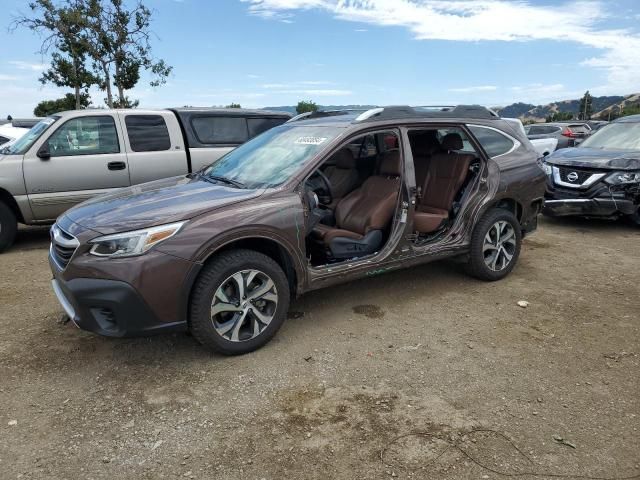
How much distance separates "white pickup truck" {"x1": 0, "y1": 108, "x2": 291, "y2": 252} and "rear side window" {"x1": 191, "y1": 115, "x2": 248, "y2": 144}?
14mm

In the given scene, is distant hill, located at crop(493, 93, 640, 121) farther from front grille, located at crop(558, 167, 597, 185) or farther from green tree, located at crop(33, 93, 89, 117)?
front grille, located at crop(558, 167, 597, 185)

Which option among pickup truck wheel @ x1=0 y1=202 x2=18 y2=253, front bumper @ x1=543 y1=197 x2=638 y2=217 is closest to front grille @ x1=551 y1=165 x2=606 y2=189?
front bumper @ x1=543 y1=197 x2=638 y2=217

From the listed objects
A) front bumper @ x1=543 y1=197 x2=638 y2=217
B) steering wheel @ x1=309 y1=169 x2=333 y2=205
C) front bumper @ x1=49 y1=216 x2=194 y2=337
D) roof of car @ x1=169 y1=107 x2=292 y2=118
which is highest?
roof of car @ x1=169 y1=107 x2=292 y2=118

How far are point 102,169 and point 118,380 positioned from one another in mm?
4168

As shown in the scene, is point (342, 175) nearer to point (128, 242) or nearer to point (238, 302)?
point (238, 302)

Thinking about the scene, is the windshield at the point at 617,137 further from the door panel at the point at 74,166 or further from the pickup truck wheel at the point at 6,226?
the pickup truck wheel at the point at 6,226

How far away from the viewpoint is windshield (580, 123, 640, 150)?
26.0 ft

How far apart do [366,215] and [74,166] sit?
4167 mm

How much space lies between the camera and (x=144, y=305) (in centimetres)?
316

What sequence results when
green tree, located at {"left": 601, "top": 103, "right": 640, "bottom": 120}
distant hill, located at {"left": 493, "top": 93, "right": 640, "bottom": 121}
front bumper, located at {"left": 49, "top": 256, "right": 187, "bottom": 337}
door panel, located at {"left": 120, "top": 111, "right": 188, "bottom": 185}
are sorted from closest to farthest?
front bumper, located at {"left": 49, "top": 256, "right": 187, "bottom": 337}
door panel, located at {"left": 120, "top": 111, "right": 188, "bottom": 185}
green tree, located at {"left": 601, "top": 103, "right": 640, "bottom": 120}
distant hill, located at {"left": 493, "top": 93, "right": 640, "bottom": 121}

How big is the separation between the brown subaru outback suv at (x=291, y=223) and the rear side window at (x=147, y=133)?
115 inches

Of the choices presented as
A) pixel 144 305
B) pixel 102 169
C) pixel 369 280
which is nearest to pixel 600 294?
pixel 369 280

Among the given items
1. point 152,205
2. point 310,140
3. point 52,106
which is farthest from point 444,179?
point 52,106

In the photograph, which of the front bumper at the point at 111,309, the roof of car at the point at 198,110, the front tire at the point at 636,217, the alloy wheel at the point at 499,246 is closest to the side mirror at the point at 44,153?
the roof of car at the point at 198,110
